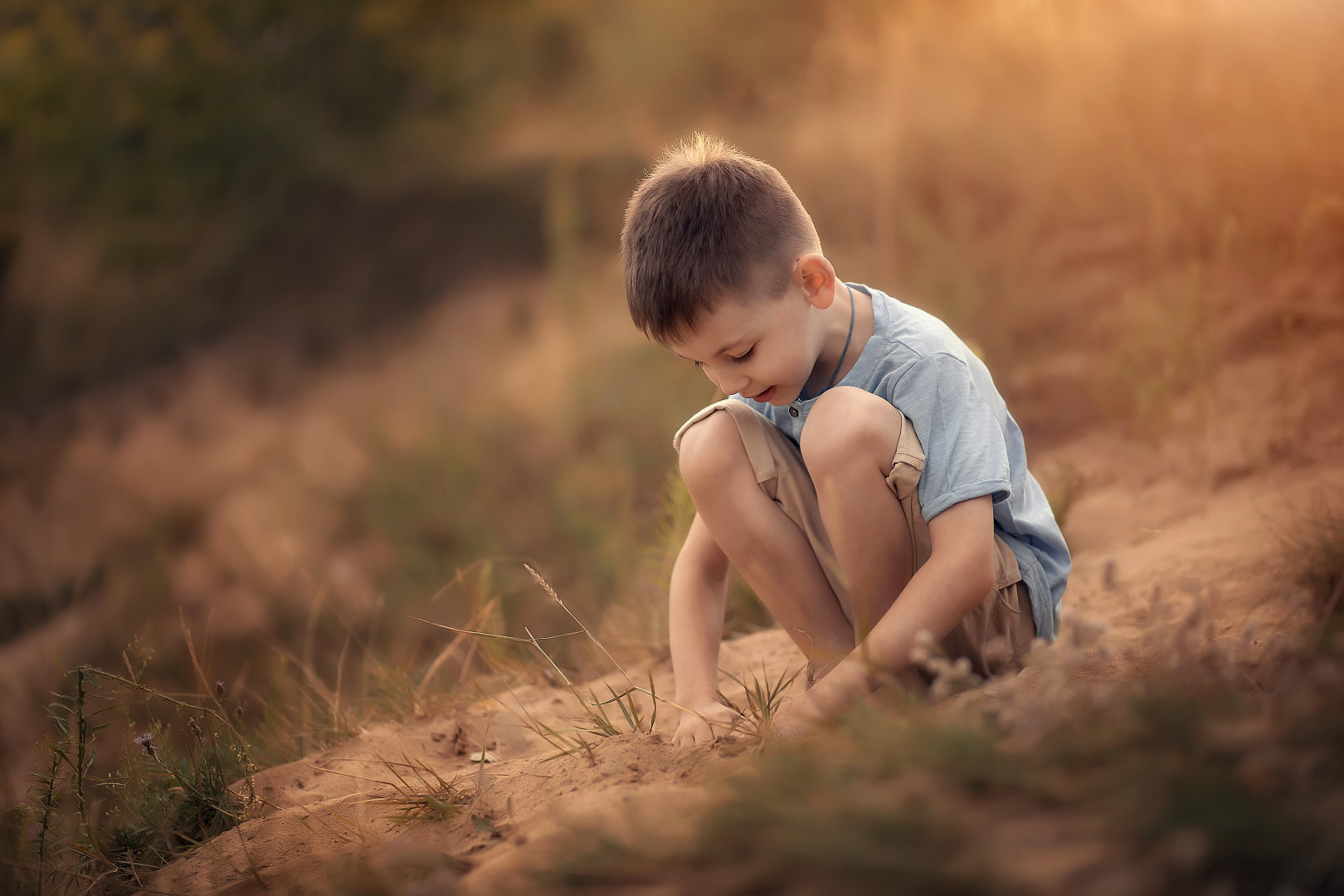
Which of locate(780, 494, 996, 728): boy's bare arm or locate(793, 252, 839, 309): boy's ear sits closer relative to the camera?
locate(780, 494, 996, 728): boy's bare arm

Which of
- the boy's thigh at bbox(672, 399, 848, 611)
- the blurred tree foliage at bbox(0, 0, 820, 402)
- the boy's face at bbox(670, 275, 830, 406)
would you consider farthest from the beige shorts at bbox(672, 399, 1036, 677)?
the blurred tree foliage at bbox(0, 0, 820, 402)

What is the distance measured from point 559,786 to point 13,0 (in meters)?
10.4

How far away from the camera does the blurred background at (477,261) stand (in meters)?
3.20

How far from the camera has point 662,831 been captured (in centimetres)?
100

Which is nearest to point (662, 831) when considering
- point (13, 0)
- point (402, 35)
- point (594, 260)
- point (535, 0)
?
point (594, 260)

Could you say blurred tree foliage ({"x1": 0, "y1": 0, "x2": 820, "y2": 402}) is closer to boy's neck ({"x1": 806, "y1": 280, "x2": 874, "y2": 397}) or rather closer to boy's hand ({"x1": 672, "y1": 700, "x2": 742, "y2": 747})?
boy's neck ({"x1": 806, "y1": 280, "x2": 874, "y2": 397})

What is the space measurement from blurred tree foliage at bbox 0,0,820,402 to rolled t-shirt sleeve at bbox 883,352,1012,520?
22.1 feet

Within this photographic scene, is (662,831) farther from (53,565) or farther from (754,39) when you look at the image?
(53,565)

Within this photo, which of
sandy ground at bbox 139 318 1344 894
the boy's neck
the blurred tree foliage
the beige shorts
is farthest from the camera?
the blurred tree foliage

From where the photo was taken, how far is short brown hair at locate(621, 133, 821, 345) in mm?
1577

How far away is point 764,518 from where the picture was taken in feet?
5.50

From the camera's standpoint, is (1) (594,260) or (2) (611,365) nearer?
(2) (611,365)

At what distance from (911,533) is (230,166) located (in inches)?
345

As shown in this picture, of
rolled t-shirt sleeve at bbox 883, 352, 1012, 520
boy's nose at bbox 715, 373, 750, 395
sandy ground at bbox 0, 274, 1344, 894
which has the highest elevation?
boy's nose at bbox 715, 373, 750, 395
